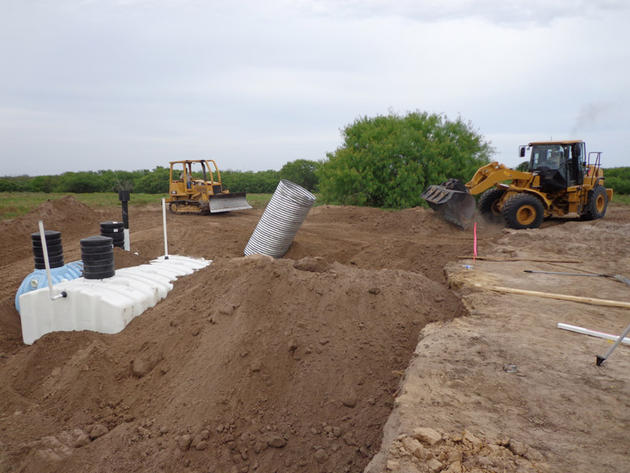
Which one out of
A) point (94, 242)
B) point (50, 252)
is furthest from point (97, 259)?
point (50, 252)

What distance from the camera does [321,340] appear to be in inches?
161

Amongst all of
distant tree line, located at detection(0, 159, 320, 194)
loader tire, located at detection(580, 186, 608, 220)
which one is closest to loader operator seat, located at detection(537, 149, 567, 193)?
loader tire, located at detection(580, 186, 608, 220)

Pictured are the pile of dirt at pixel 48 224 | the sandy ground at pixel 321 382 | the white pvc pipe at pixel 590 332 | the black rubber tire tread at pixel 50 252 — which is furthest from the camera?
the pile of dirt at pixel 48 224

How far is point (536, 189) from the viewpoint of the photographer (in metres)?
12.6

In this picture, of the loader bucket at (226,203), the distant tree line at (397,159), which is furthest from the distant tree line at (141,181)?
the loader bucket at (226,203)

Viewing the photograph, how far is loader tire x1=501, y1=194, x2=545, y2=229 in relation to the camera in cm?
1207

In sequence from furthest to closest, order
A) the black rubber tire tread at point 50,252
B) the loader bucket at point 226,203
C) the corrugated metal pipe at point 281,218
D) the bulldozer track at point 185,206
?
the bulldozer track at point 185,206
the loader bucket at point 226,203
the corrugated metal pipe at point 281,218
the black rubber tire tread at point 50,252

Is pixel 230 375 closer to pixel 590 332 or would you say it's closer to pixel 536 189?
pixel 590 332

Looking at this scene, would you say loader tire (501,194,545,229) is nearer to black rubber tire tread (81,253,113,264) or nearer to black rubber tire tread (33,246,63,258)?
black rubber tire tread (81,253,113,264)

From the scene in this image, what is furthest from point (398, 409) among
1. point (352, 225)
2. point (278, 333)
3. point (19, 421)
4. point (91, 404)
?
point (352, 225)

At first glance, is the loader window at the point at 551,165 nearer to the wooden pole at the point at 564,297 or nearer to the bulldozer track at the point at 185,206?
the wooden pole at the point at 564,297

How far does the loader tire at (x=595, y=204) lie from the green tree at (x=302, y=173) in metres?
21.7

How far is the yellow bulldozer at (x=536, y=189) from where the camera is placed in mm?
12234

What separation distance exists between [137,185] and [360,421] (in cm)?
3699
